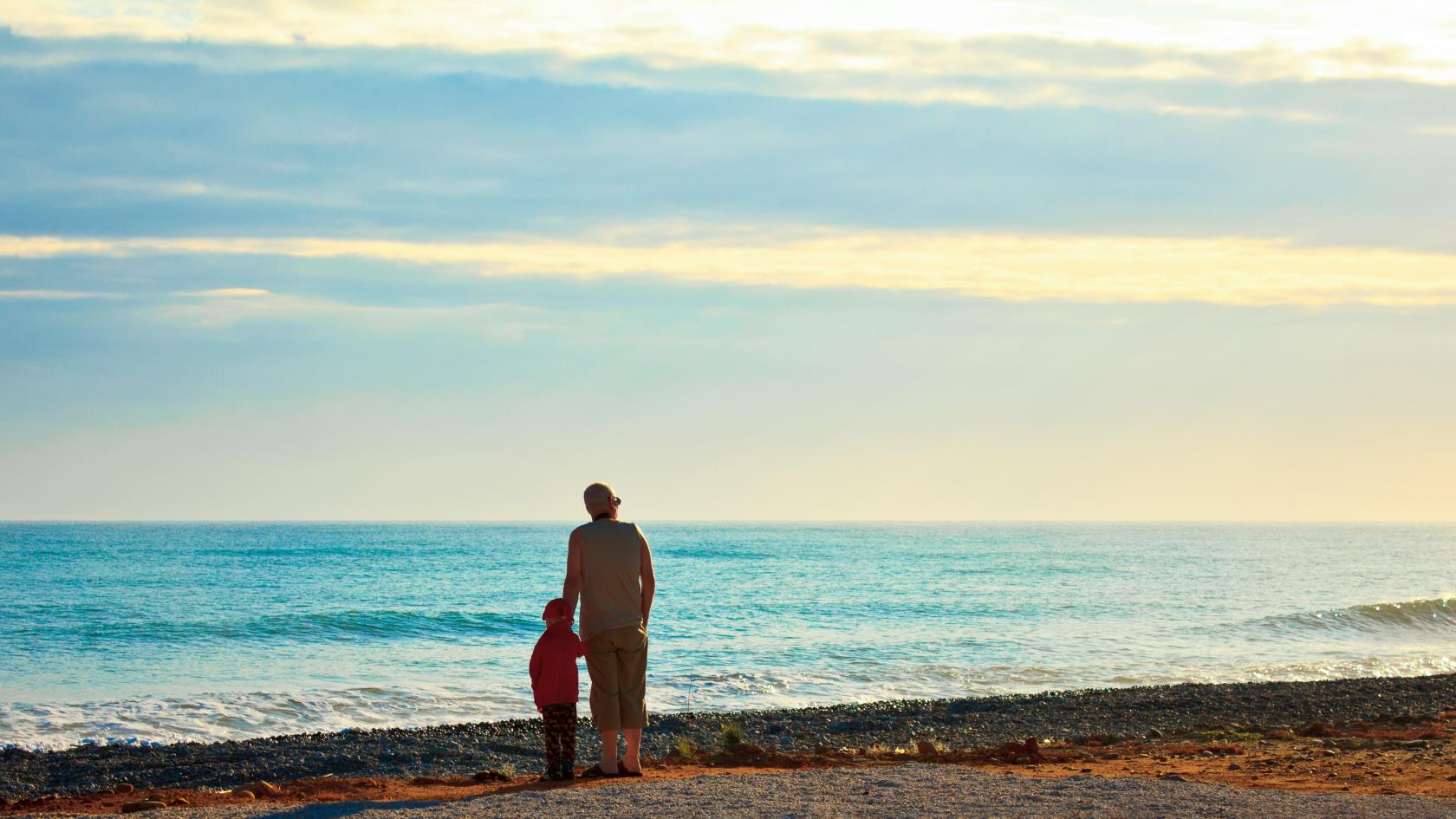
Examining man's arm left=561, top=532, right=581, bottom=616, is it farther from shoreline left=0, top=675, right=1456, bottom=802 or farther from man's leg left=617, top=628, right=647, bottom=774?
shoreline left=0, top=675, right=1456, bottom=802

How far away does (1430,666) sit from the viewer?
21.1 metres

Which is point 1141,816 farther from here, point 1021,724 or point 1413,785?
point 1021,724

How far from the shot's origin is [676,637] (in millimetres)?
23922

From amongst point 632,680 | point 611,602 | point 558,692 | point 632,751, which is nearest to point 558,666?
point 558,692

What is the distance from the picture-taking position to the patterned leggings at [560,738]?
25.9 feet

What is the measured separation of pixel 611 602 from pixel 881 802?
2.07 metres

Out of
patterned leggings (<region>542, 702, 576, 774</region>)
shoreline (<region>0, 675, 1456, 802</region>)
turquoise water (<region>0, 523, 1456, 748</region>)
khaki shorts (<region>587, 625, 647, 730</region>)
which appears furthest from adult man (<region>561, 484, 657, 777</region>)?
turquoise water (<region>0, 523, 1456, 748</region>)

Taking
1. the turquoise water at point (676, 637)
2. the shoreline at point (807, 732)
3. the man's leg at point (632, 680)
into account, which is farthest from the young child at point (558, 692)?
the turquoise water at point (676, 637)

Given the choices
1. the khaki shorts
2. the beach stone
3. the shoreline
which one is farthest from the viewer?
the shoreline

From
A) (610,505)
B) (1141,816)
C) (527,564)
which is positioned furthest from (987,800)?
(527,564)

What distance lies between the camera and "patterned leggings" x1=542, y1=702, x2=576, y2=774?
25.9 feet

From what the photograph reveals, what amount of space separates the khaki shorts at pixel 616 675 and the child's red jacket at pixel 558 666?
144 mm

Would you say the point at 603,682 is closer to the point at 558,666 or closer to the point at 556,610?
the point at 558,666

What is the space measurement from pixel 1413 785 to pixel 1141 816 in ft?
9.13
